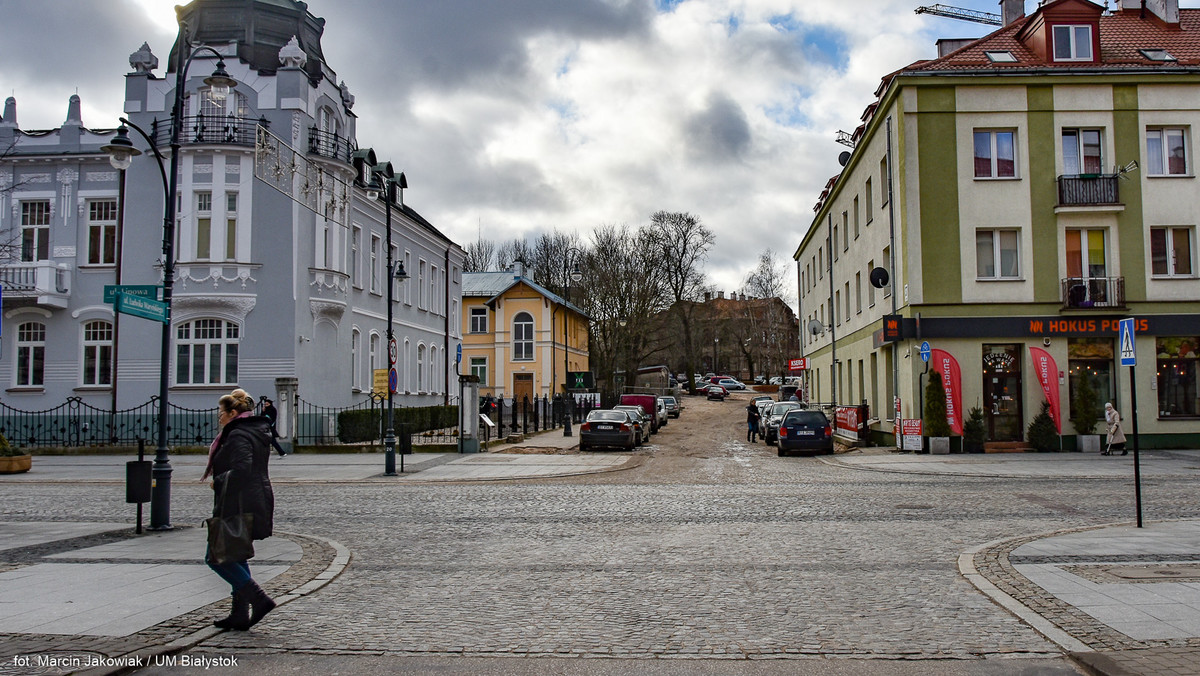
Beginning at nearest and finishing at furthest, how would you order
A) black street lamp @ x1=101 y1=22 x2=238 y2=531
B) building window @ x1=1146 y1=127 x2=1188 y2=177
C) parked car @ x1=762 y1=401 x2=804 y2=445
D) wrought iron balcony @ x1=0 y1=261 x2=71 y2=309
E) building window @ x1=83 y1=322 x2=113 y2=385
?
black street lamp @ x1=101 y1=22 x2=238 y2=531 → building window @ x1=1146 y1=127 x2=1188 y2=177 → wrought iron balcony @ x1=0 y1=261 x2=71 y2=309 → building window @ x1=83 y1=322 x2=113 y2=385 → parked car @ x1=762 y1=401 x2=804 y2=445

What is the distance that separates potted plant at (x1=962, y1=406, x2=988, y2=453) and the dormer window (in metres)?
12.0

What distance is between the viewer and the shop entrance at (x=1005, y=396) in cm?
2686

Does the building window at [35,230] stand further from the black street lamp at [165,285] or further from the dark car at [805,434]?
the dark car at [805,434]

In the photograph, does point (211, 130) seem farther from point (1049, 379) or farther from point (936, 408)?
point (1049, 379)

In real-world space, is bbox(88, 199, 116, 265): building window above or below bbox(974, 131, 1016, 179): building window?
below

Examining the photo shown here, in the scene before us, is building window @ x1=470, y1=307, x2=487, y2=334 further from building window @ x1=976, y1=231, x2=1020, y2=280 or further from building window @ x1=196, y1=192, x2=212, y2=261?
building window @ x1=976, y1=231, x2=1020, y2=280

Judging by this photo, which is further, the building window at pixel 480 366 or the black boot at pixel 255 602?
the building window at pixel 480 366

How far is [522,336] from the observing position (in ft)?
202

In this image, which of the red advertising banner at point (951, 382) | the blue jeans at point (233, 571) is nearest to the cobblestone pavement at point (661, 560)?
the blue jeans at point (233, 571)

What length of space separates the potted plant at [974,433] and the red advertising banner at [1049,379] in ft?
7.13

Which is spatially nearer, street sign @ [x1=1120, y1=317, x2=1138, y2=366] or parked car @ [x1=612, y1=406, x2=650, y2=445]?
street sign @ [x1=1120, y1=317, x2=1138, y2=366]

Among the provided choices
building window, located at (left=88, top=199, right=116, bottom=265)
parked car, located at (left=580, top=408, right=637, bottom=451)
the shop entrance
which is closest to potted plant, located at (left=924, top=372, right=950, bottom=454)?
the shop entrance

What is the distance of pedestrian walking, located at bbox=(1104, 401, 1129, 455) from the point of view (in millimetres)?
24453

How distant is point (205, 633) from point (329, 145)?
27.5m
